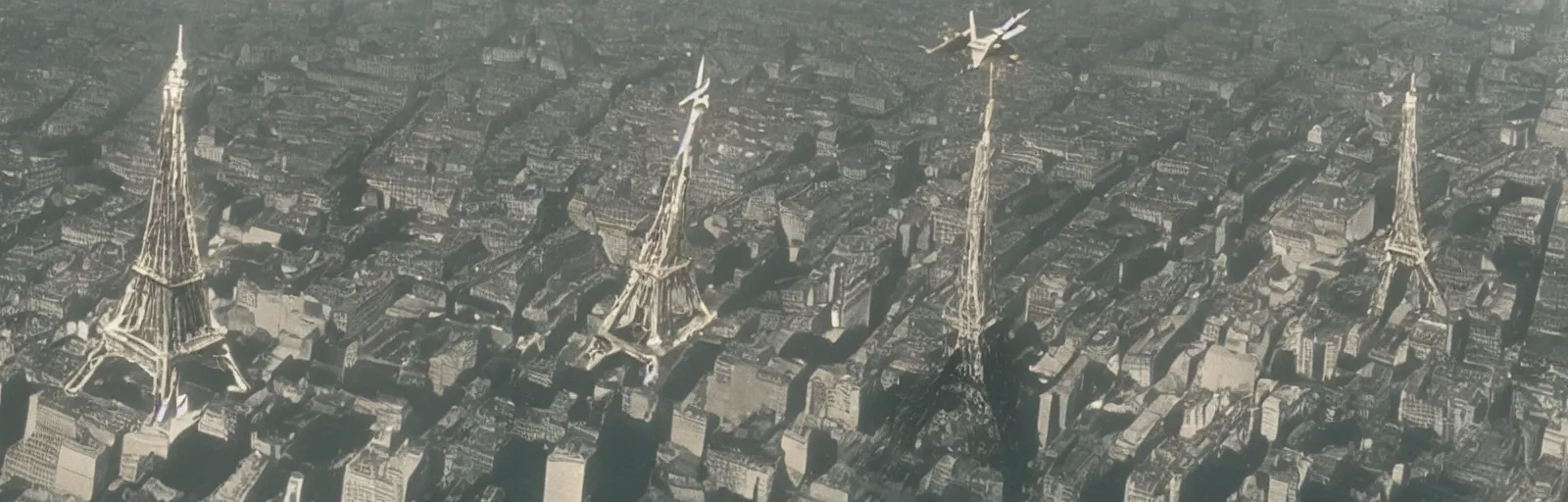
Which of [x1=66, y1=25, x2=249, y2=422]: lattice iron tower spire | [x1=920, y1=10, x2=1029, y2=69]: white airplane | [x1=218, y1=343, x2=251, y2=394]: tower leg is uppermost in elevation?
[x1=920, y1=10, x2=1029, y2=69]: white airplane

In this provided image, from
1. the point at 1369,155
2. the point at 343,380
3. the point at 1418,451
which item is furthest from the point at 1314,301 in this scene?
the point at 343,380

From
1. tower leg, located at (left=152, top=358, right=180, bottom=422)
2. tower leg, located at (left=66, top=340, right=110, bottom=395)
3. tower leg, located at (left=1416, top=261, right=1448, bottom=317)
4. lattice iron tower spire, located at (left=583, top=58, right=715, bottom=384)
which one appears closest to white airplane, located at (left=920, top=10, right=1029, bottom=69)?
lattice iron tower spire, located at (left=583, top=58, right=715, bottom=384)

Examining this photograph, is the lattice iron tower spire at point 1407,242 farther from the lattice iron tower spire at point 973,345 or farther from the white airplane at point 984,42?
the white airplane at point 984,42

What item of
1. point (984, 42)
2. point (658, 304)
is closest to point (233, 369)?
point (658, 304)

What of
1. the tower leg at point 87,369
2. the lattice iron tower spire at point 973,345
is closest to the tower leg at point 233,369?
→ the tower leg at point 87,369

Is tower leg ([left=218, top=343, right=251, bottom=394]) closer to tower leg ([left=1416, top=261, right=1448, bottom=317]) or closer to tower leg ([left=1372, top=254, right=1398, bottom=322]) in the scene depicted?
tower leg ([left=1372, top=254, right=1398, bottom=322])

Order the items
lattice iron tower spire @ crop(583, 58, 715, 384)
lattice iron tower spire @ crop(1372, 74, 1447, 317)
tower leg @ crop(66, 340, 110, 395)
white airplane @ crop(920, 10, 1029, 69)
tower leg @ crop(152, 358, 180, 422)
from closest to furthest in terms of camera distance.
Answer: tower leg @ crop(152, 358, 180, 422)
tower leg @ crop(66, 340, 110, 395)
lattice iron tower spire @ crop(583, 58, 715, 384)
lattice iron tower spire @ crop(1372, 74, 1447, 317)
white airplane @ crop(920, 10, 1029, 69)
